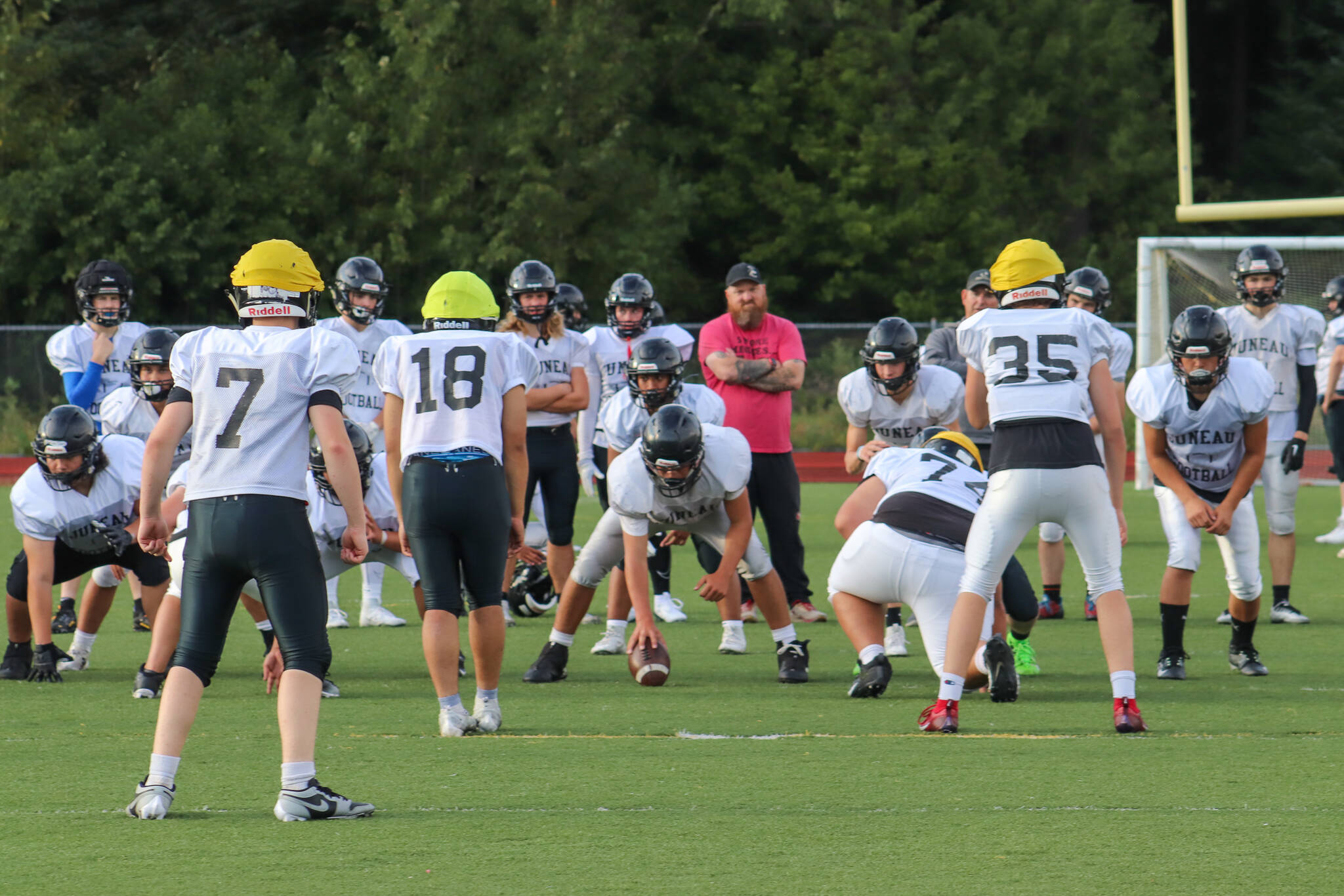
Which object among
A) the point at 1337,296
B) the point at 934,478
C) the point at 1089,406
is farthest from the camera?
the point at 1337,296

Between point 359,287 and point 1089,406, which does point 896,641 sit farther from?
point 359,287

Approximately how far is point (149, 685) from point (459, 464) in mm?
1965

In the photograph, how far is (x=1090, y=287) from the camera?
366 inches

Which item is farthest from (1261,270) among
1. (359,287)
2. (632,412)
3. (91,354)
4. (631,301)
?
(91,354)

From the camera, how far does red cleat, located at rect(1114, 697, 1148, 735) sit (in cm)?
584

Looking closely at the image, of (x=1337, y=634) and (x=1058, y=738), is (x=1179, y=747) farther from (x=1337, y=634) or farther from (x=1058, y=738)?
(x=1337, y=634)

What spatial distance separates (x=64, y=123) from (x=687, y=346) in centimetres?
1878

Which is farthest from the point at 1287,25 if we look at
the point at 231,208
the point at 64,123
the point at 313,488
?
the point at 313,488

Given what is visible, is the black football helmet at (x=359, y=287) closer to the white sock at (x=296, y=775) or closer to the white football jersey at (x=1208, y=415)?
the white football jersey at (x=1208, y=415)

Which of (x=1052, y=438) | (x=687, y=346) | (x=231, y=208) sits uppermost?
(x=231, y=208)

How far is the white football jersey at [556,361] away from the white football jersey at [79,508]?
2.40 meters

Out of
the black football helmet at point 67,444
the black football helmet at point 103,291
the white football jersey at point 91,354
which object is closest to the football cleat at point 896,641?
the black football helmet at point 67,444

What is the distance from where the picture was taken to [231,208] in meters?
25.2

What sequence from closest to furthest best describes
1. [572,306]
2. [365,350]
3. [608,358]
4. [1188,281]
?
[365,350], [608,358], [572,306], [1188,281]
